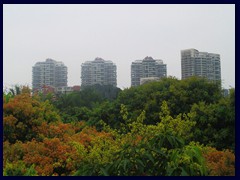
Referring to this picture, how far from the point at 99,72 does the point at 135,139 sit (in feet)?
20.3

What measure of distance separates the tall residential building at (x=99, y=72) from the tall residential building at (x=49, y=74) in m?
0.61

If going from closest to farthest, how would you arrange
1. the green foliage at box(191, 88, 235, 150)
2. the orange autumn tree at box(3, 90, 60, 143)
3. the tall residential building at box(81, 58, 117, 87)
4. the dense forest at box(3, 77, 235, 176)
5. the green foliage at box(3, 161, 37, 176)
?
1. the dense forest at box(3, 77, 235, 176)
2. the green foliage at box(3, 161, 37, 176)
3. the orange autumn tree at box(3, 90, 60, 143)
4. the green foliage at box(191, 88, 235, 150)
5. the tall residential building at box(81, 58, 117, 87)

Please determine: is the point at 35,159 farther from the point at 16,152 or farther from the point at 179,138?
the point at 179,138

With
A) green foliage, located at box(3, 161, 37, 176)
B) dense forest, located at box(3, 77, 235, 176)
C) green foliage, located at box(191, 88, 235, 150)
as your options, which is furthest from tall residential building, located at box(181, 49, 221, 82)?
green foliage, located at box(3, 161, 37, 176)

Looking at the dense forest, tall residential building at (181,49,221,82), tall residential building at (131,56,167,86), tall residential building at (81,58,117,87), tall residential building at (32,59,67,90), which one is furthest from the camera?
tall residential building at (32,59,67,90)

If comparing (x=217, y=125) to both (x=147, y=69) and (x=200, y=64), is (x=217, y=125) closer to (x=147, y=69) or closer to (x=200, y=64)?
(x=200, y=64)

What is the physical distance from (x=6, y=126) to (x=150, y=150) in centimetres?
263

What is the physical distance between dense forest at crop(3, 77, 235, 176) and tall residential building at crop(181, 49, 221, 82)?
0.23m

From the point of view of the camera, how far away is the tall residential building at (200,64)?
794 centimetres

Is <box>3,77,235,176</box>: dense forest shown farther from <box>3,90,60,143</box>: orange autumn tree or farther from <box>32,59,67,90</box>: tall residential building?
<box>32,59,67,90</box>: tall residential building

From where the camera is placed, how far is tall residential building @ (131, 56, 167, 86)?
27.5 feet

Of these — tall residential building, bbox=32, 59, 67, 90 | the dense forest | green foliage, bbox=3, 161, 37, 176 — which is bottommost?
green foliage, bbox=3, 161, 37, 176

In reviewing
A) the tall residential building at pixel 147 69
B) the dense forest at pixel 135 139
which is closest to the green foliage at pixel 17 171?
the dense forest at pixel 135 139
